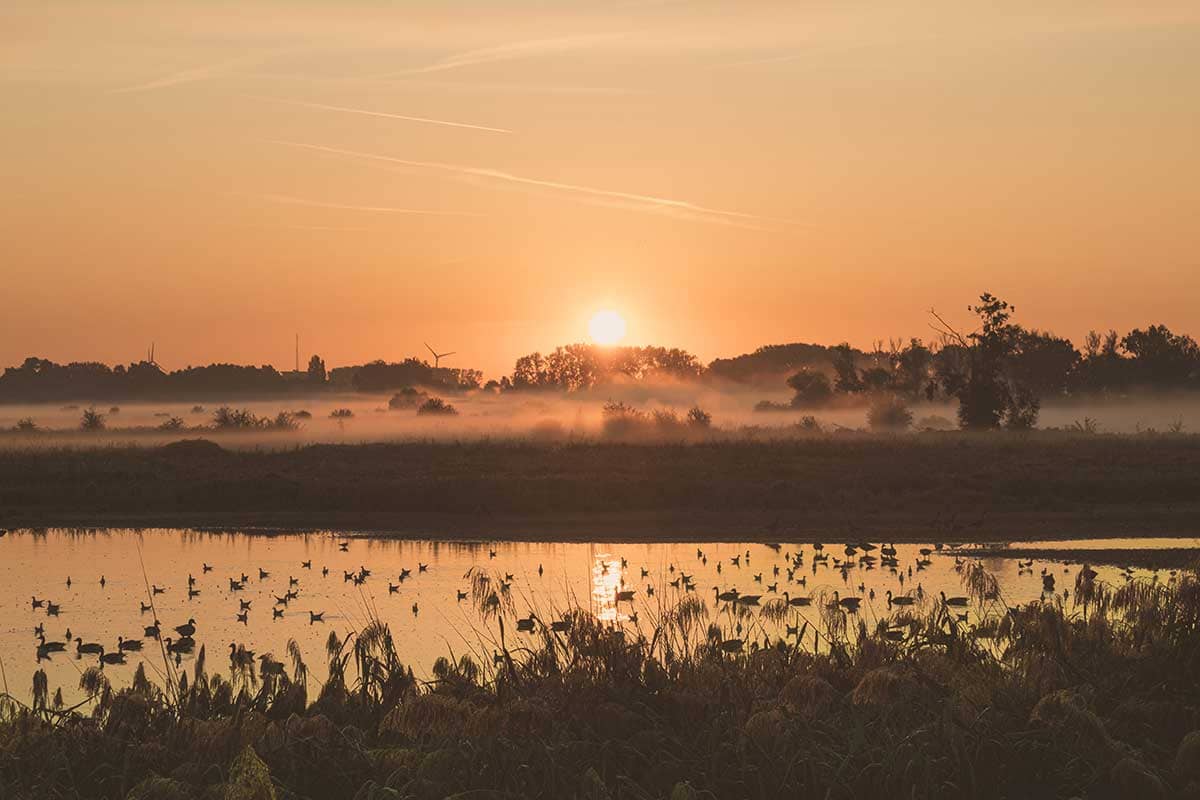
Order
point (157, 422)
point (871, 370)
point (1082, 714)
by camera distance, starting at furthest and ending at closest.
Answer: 1. point (871, 370)
2. point (157, 422)
3. point (1082, 714)

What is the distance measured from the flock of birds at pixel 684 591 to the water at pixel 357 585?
0.13 metres

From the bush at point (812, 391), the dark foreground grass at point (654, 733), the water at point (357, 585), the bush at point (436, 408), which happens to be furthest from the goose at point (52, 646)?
the bush at point (812, 391)

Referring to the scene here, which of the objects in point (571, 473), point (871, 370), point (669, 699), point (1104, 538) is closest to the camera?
point (669, 699)

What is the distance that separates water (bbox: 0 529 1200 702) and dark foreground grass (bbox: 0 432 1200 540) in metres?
3.66

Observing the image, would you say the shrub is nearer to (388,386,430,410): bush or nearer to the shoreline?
(388,386,430,410): bush

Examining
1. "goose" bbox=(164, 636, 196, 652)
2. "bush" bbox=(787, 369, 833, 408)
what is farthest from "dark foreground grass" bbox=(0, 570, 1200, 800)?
"bush" bbox=(787, 369, 833, 408)

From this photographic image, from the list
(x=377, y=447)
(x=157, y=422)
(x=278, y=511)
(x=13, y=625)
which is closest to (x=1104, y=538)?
(x=278, y=511)

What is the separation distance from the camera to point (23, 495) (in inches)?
1833

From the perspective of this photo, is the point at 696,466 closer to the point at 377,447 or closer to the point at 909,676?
the point at 377,447

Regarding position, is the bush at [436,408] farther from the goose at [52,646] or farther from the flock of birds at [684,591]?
the goose at [52,646]

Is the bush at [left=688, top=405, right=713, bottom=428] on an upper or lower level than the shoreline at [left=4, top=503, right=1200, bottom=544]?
upper

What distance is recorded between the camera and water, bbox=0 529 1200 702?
68.4 feet

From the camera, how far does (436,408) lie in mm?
125688

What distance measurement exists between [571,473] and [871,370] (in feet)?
249
